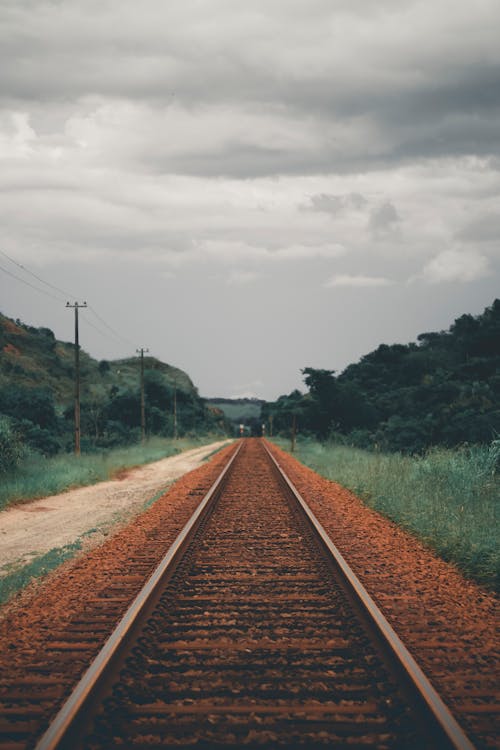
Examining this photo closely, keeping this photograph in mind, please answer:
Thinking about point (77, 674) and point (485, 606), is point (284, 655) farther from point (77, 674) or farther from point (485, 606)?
point (485, 606)

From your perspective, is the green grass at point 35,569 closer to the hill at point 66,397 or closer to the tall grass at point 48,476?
the tall grass at point 48,476

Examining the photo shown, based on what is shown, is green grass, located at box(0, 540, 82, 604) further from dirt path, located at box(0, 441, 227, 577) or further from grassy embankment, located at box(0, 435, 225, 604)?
dirt path, located at box(0, 441, 227, 577)

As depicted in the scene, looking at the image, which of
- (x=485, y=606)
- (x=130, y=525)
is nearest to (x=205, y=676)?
(x=485, y=606)

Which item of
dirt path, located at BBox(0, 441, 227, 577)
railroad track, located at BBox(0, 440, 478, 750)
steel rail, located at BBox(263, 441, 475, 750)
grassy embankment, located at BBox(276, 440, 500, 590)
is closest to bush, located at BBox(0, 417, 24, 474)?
dirt path, located at BBox(0, 441, 227, 577)

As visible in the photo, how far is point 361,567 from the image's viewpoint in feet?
24.8

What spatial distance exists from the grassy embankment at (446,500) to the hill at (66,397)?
586 inches

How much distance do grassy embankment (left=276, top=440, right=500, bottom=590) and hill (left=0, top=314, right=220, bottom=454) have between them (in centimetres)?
1489

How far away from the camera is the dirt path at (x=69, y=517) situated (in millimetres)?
9781

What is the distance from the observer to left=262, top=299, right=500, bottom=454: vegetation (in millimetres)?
32531

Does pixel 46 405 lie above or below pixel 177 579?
above

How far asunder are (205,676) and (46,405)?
32.2m

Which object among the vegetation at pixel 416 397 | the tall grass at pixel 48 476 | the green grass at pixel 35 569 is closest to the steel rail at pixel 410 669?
the green grass at pixel 35 569

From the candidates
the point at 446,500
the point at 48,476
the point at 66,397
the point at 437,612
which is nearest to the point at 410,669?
the point at 437,612

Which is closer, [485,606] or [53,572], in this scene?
[485,606]
